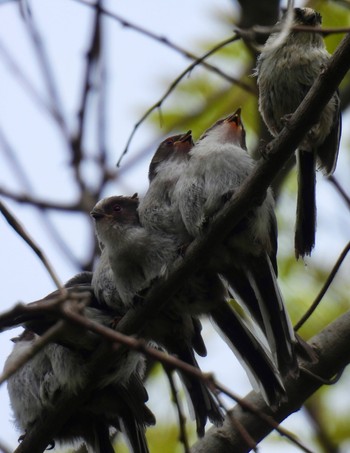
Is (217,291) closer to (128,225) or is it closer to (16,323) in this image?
(128,225)

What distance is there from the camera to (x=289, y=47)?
489 cm

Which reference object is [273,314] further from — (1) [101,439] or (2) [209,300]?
(1) [101,439]

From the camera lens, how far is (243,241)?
3.92 metres

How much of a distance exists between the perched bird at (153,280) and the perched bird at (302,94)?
36.2 inches

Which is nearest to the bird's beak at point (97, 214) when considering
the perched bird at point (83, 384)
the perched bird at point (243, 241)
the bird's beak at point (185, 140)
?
the perched bird at point (83, 384)

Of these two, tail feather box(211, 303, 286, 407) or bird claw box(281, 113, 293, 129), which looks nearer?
bird claw box(281, 113, 293, 129)

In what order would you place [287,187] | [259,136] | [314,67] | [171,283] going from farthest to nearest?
[287,187]
[259,136]
[314,67]
[171,283]

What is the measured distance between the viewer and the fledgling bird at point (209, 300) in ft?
13.1

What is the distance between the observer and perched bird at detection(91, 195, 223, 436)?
4.16 meters

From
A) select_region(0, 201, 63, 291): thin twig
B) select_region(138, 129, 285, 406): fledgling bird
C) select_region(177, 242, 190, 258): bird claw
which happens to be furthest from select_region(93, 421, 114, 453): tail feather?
select_region(0, 201, 63, 291): thin twig

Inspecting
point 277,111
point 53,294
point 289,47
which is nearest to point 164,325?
point 53,294

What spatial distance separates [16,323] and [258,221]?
4.01ft

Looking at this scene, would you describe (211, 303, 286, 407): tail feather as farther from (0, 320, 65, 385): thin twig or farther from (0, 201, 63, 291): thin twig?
(0, 320, 65, 385): thin twig

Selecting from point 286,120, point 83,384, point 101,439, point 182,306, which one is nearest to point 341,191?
point 286,120
